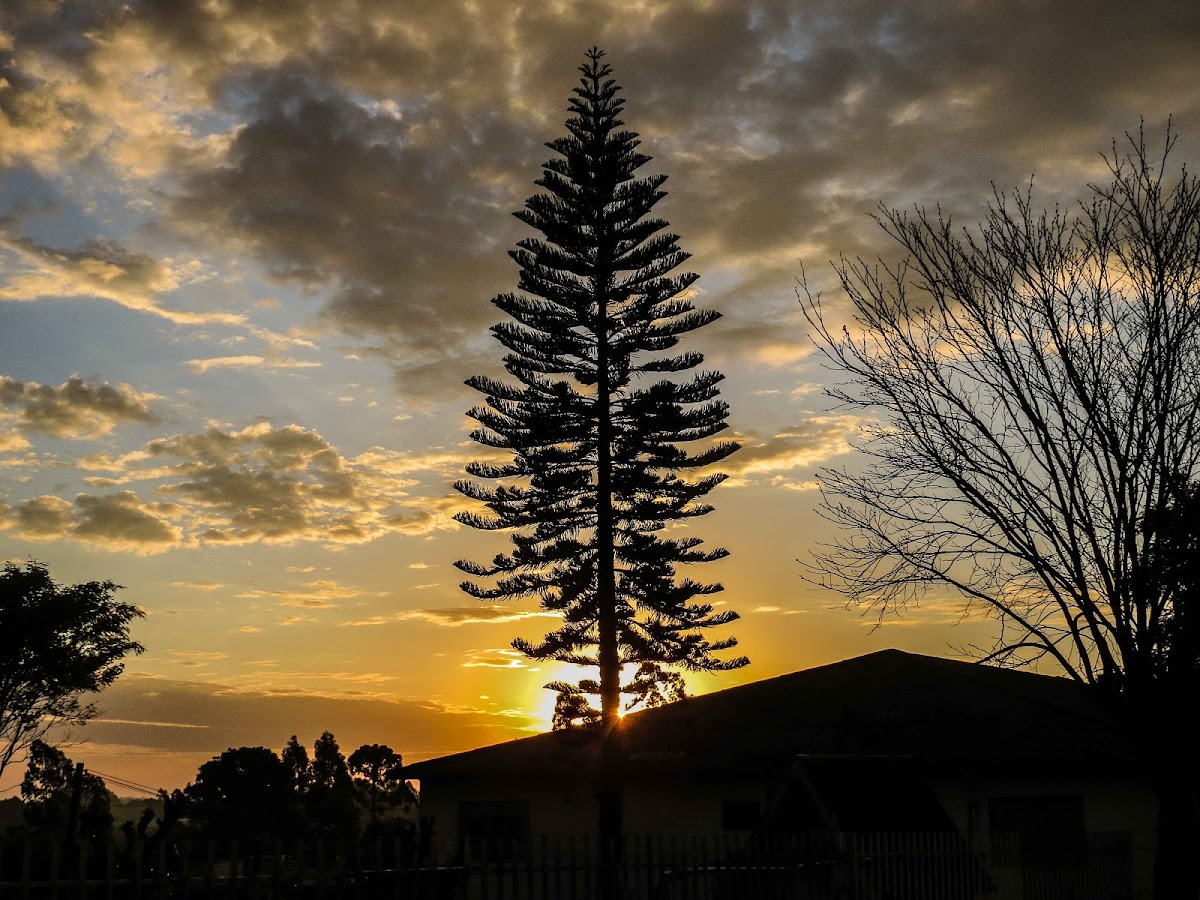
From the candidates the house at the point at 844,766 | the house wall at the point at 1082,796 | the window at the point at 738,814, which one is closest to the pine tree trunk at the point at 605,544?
the house at the point at 844,766

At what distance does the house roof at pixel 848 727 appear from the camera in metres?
21.8

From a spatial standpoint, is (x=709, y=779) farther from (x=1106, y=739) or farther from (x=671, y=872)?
(x=671, y=872)

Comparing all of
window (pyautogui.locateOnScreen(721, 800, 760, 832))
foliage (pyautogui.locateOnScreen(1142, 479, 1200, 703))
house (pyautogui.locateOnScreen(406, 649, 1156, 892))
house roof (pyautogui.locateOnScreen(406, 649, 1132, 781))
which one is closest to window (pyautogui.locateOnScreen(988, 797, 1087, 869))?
house (pyautogui.locateOnScreen(406, 649, 1156, 892))

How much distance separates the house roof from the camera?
71.4 feet

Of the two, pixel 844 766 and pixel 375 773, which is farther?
pixel 375 773

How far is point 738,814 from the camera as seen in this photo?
2394 cm

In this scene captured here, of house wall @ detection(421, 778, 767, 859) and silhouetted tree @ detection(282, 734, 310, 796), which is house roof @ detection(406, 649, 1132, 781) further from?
silhouetted tree @ detection(282, 734, 310, 796)

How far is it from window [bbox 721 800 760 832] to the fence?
554 centimetres

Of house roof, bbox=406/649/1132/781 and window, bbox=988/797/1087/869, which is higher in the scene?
house roof, bbox=406/649/1132/781

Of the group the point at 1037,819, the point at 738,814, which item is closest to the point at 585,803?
the point at 738,814

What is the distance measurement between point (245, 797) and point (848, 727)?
203 feet

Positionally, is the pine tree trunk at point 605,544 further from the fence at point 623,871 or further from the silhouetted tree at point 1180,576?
the silhouetted tree at point 1180,576

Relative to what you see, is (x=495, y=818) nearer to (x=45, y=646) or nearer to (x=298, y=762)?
(x=45, y=646)

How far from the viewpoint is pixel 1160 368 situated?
1340 cm
